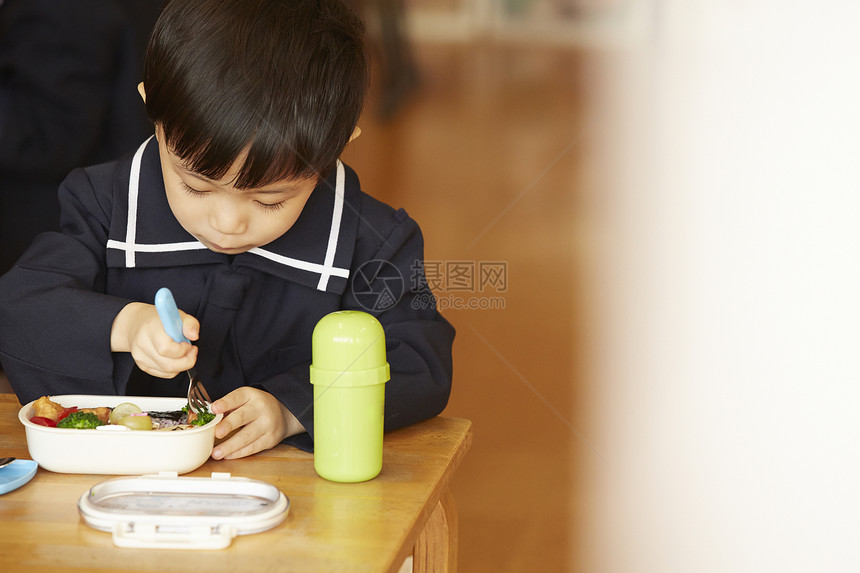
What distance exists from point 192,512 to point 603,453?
1279mm

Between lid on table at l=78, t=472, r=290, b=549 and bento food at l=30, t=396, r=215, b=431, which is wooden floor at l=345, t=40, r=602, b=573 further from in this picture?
lid on table at l=78, t=472, r=290, b=549

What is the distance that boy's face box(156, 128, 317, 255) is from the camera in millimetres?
760

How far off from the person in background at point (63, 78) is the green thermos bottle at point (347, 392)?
2.87 feet

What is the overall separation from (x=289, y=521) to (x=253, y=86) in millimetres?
374

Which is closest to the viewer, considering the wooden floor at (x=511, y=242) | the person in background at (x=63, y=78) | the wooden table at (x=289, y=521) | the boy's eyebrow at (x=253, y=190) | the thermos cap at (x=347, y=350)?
the wooden table at (x=289, y=521)

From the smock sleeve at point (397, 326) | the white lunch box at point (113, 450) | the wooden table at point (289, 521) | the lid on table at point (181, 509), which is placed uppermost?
the smock sleeve at point (397, 326)

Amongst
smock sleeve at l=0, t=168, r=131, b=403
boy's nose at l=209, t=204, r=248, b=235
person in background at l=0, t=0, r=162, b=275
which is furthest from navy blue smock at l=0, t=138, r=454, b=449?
person in background at l=0, t=0, r=162, b=275

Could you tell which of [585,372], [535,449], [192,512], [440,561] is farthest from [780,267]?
[192,512]

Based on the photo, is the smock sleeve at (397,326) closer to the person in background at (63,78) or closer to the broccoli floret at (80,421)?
the broccoli floret at (80,421)

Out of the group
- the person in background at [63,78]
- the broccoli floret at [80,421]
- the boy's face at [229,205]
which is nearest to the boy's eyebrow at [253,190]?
the boy's face at [229,205]

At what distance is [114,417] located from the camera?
27.3 inches

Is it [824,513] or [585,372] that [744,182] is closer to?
[585,372]

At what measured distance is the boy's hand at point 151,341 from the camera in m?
0.68

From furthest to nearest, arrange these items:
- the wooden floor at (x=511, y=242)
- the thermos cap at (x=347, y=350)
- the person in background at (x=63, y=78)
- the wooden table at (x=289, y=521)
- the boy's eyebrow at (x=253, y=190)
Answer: the wooden floor at (x=511, y=242) → the person in background at (x=63, y=78) → the boy's eyebrow at (x=253, y=190) → the thermos cap at (x=347, y=350) → the wooden table at (x=289, y=521)
